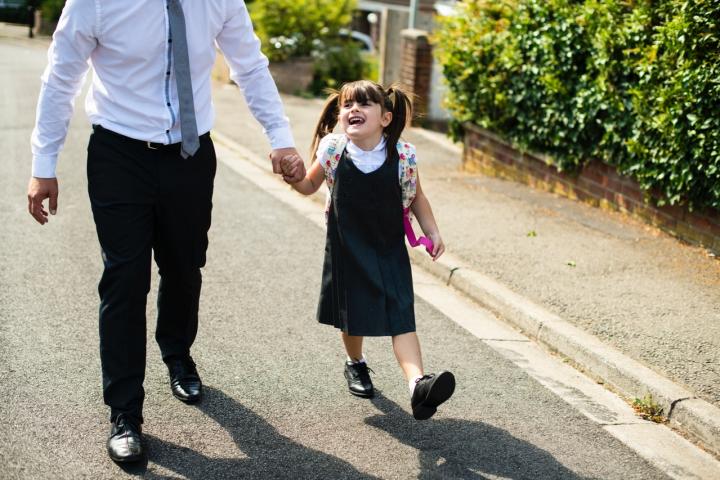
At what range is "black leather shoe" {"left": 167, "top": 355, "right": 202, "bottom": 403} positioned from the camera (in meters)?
4.35

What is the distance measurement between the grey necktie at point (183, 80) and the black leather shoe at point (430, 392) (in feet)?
4.07

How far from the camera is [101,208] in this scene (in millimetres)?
3777

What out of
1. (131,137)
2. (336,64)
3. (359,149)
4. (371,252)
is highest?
(131,137)

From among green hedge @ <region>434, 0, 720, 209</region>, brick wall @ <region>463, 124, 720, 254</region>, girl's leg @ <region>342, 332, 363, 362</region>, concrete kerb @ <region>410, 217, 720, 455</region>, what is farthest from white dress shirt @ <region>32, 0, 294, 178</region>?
brick wall @ <region>463, 124, 720, 254</region>

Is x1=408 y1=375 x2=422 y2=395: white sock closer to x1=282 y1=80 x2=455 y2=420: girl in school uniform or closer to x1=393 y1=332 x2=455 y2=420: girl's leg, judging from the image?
x1=393 y1=332 x2=455 y2=420: girl's leg

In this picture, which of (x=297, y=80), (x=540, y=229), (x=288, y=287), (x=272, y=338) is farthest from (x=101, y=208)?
(x=297, y=80)

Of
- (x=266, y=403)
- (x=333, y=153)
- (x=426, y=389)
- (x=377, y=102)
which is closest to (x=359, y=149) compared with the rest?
(x=333, y=153)

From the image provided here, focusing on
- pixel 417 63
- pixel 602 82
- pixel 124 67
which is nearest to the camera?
pixel 124 67

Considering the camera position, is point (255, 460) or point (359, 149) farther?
point (359, 149)

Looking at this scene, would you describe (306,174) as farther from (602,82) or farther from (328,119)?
(602,82)

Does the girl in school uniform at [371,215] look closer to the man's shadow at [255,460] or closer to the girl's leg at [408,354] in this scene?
the girl's leg at [408,354]

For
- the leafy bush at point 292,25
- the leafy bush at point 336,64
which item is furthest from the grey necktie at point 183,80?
the leafy bush at point 292,25

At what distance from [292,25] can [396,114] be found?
1326 centimetres

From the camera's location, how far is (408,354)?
409cm
